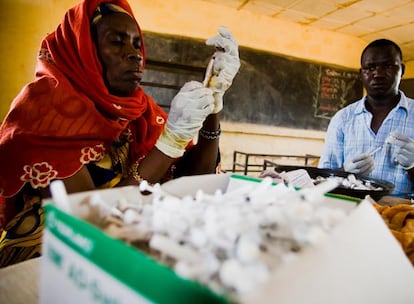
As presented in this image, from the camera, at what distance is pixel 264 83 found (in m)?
3.15

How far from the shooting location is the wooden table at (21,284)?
0.38 m

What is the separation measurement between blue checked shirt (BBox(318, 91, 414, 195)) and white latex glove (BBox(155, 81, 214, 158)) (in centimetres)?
103

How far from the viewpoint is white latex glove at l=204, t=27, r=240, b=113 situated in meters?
0.84

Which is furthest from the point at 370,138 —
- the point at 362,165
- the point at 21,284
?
the point at 21,284

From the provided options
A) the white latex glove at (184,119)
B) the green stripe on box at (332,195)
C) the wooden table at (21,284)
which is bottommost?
the wooden table at (21,284)

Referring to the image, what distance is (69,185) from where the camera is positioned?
668mm

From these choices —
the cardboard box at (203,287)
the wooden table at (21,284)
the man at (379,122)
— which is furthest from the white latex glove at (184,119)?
the man at (379,122)

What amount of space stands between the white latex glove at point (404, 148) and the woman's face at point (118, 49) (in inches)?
44.4

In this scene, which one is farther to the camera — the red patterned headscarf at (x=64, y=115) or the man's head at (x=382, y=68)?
the man's head at (x=382, y=68)

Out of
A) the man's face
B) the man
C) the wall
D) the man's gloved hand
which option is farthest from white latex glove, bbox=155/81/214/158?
the wall

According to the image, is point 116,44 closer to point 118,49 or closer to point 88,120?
point 118,49

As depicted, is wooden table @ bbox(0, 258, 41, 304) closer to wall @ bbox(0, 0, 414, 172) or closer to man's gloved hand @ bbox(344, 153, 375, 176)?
man's gloved hand @ bbox(344, 153, 375, 176)

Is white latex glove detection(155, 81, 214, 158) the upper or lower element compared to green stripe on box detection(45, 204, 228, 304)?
upper

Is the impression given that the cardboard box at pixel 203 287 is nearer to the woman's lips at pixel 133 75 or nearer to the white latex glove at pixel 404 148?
the woman's lips at pixel 133 75
